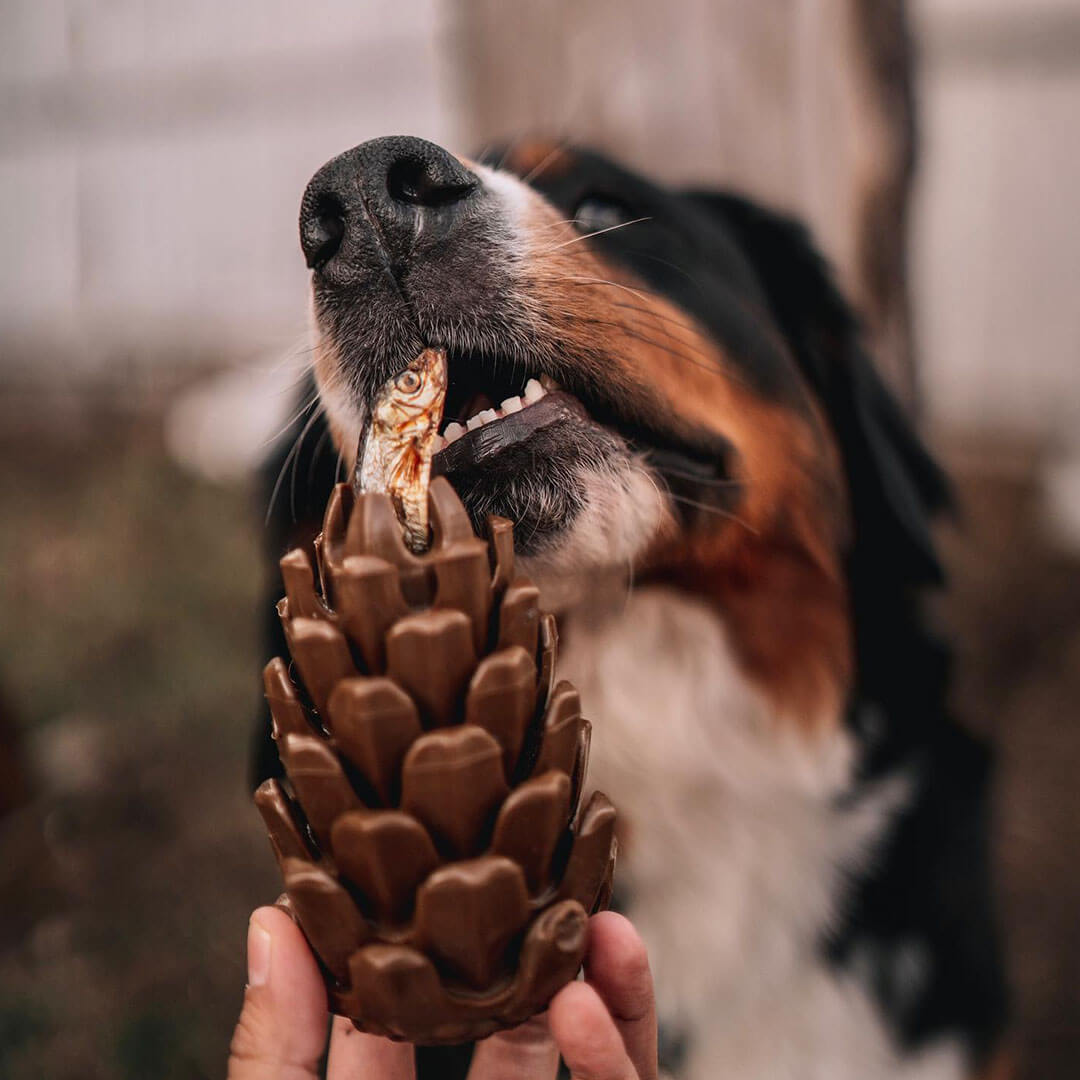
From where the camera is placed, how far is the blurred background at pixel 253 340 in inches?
74.1

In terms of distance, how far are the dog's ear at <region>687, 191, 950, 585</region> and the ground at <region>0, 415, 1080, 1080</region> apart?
339 millimetres

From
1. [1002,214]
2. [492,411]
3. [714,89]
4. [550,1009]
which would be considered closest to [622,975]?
[550,1009]

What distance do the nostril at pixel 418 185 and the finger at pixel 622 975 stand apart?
0.58 metres

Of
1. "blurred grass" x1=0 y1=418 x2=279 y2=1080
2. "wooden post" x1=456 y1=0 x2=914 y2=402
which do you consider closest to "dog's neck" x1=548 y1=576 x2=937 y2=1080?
"blurred grass" x1=0 y1=418 x2=279 y2=1080

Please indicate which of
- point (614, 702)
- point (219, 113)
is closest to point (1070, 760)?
point (614, 702)

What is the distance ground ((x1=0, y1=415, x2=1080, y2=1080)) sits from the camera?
167cm

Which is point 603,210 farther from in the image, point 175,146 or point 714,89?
point 175,146

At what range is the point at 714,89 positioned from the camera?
74.5 inches

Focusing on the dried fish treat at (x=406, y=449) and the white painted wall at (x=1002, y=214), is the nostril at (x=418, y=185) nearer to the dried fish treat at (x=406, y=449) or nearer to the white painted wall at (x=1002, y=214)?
the dried fish treat at (x=406, y=449)

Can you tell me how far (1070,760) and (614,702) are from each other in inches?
66.3

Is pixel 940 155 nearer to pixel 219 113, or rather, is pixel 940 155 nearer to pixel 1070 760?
pixel 1070 760

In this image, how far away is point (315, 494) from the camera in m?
1.20

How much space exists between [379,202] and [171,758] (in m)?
2.01

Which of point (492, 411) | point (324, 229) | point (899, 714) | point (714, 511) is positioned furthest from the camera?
point (899, 714)
